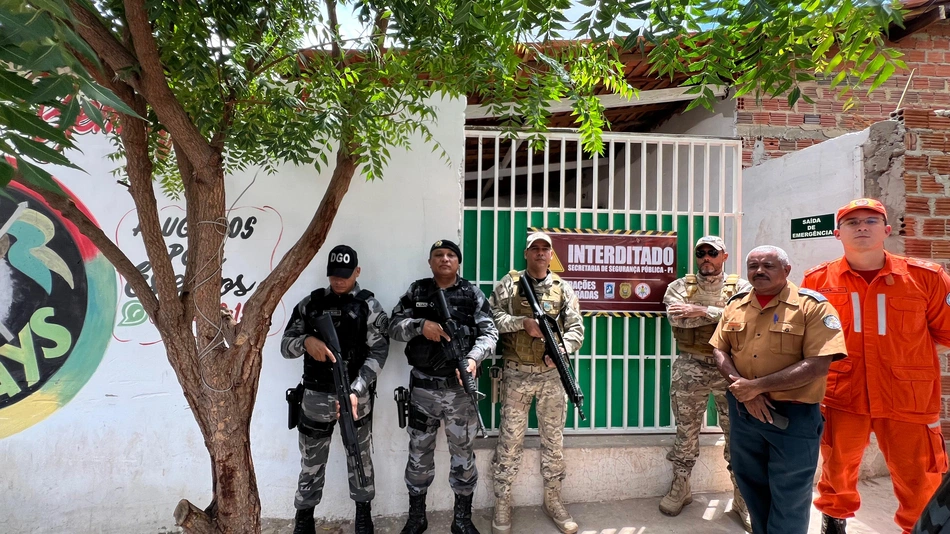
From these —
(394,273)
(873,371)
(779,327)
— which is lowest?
(873,371)

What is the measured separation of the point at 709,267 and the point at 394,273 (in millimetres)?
2188

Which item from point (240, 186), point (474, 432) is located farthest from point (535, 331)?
point (240, 186)

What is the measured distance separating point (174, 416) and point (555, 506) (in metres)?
2.62

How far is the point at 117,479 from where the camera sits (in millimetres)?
3053

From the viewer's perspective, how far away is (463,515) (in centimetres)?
291

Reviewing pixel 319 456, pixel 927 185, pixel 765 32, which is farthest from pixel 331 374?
pixel 927 185

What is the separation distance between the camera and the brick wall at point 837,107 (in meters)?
4.92

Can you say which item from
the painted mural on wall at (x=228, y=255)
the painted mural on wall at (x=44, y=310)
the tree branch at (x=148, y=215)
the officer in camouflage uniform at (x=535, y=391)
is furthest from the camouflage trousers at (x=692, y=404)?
the painted mural on wall at (x=44, y=310)

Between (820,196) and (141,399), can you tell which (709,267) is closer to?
(820,196)

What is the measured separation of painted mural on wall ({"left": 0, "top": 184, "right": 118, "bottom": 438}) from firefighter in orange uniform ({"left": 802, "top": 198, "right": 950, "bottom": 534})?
177 inches

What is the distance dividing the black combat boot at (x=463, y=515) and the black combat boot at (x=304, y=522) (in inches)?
35.6

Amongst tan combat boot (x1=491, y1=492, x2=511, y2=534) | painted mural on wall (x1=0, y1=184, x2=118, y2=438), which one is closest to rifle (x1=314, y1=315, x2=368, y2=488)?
→ tan combat boot (x1=491, y1=492, x2=511, y2=534)

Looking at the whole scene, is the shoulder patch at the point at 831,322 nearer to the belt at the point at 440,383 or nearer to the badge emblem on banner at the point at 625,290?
the badge emblem on banner at the point at 625,290

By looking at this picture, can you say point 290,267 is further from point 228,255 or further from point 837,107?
point 837,107
